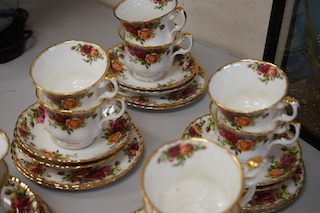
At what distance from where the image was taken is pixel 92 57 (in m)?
0.77

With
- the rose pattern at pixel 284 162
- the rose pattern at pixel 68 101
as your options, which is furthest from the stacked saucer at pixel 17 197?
the rose pattern at pixel 284 162

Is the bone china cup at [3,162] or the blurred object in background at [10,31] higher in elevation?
the bone china cup at [3,162]

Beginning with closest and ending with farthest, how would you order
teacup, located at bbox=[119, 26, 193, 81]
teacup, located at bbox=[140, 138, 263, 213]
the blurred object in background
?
teacup, located at bbox=[140, 138, 263, 213] → teacup, located at bbox=[119, 26, 193, 81] → the blurred object in background

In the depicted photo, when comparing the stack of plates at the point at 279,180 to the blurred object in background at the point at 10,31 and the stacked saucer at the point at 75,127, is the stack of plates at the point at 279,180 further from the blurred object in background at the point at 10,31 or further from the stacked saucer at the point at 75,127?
the blurred object in background at the point at 10,31

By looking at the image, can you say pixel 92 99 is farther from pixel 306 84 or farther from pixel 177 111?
pixel 306 84

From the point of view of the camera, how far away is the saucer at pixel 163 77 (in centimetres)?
85

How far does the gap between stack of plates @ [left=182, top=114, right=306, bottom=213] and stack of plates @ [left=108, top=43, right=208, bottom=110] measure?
13cm

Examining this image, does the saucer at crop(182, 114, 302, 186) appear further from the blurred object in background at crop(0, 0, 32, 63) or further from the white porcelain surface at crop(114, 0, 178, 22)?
the blurred object in background at crop(0, 0, 32, 63)

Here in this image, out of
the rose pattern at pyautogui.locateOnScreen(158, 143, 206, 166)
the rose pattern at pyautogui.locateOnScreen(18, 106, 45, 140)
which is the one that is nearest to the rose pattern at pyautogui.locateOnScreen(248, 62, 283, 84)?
the rose pattern at pyautogui.locateOnScreen(158, 143, 206, 166)

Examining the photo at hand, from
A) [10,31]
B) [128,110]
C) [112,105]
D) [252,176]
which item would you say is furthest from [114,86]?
[10,31]

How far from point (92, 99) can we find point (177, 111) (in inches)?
7.3

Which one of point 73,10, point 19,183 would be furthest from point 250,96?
point 73,10

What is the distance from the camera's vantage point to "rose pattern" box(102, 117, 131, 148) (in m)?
0.75

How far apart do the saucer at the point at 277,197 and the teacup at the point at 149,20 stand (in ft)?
1.07
